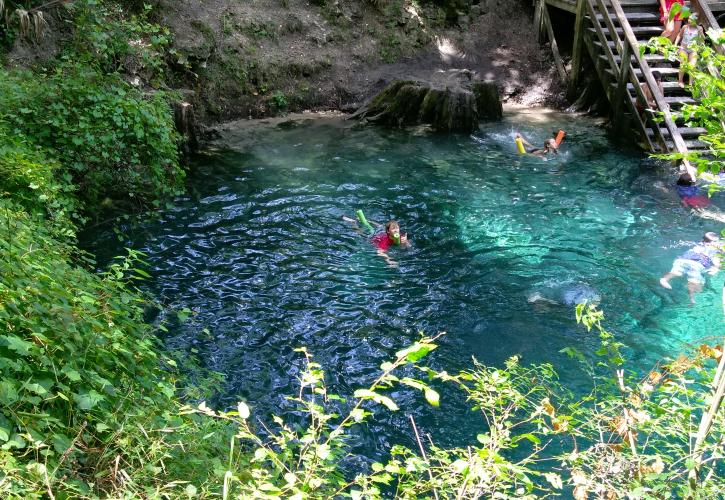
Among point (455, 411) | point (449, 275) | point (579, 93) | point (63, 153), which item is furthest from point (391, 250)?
point (579, 93)

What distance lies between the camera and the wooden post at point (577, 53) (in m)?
15.2

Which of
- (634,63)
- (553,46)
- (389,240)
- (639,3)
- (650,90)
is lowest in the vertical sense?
(389,240)

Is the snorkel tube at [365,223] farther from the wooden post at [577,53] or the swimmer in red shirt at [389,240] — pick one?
the wooden post at [577,53]

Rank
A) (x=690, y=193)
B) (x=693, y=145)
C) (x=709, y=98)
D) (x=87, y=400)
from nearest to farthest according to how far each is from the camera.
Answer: (x=87, y=400) → (x=709, y=98) → (x=690, y=193) → (x=693, y=145)

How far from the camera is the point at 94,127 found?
26.2 feet

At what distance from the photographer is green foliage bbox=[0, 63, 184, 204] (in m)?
7.76

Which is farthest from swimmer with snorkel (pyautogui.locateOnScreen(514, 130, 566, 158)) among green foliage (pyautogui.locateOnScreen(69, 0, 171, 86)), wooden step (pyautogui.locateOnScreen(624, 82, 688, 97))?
green foliage (pyautogui.locateOnScreen(69, 0, 171, 86))

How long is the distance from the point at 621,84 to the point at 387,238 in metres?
7.16

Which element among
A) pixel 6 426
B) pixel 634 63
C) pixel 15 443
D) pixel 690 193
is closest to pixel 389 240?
pixel 690 193

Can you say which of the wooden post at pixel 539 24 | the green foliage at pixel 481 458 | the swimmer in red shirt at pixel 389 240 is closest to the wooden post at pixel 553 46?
the wooden post at pixel 539 24

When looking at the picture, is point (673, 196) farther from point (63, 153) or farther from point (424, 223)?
point (63, 153)

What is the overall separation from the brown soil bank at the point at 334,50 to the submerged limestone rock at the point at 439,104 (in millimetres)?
746

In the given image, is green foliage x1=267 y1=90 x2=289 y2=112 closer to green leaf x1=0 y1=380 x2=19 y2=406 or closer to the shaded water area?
the shaded water area

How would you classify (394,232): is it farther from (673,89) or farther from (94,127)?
(673,89)
